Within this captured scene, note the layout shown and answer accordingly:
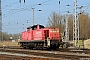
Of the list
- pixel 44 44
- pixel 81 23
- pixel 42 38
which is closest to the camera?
pixel 44 44

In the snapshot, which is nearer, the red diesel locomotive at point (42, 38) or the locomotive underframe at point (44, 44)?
the locomotive underframe at point (44, 44)

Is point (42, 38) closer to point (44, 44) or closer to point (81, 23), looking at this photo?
point (44, 44)

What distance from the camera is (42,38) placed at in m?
27.5

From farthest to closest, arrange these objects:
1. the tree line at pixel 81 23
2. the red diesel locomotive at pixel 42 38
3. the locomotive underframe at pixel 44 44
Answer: the tree line at pixel 81 23, the red diesel locomotive at pixel 42 38, the locomotive underframe at pixel 44 44

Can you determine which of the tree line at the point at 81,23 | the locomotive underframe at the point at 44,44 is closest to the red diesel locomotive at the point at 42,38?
the locomotive underframe at the point at 44,44

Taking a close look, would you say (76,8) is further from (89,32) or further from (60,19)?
(89,32)

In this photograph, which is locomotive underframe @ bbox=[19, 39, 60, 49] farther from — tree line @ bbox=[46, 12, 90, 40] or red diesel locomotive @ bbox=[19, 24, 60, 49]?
tree line @ bbox=[46, 12, 90, 40]

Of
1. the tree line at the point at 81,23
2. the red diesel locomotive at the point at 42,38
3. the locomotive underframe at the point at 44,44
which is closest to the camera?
the locomotive underframe at the point at 44,44

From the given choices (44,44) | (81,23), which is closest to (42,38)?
(44,44)

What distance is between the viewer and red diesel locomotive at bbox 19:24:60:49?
85.3 ft

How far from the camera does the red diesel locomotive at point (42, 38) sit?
2598 centimetres

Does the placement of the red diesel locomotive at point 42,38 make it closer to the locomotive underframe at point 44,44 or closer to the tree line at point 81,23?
the locomotive underframe at point 44,44

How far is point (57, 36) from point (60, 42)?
128cm

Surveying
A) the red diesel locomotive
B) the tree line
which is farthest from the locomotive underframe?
the tree line
